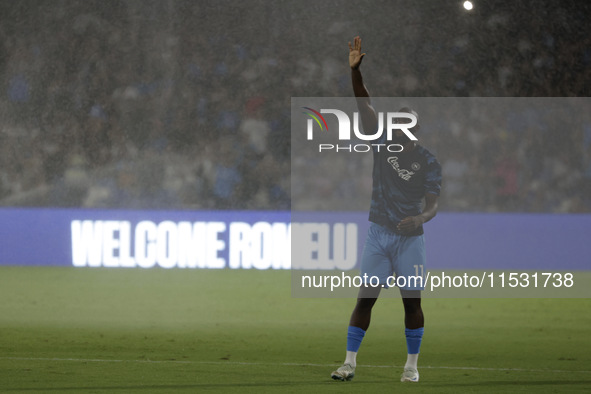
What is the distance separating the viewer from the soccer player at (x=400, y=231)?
5.35 meters

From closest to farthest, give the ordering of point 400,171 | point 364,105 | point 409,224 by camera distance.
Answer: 1. point 364,105
2. point 409,224
3. point 400,171

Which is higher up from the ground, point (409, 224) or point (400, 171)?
point (400, 171)

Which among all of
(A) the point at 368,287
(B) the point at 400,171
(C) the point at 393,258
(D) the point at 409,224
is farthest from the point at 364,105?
(A) the point at 368,287

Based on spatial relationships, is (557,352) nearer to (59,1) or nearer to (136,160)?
(136,160)

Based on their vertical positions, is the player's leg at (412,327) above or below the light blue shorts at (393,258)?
below

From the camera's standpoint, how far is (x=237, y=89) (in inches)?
606

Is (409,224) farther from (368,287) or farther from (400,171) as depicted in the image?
(368,287)

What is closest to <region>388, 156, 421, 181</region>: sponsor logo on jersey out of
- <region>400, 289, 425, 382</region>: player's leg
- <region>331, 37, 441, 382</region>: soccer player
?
<region>331, 37, 441, 382</region>: soccer player

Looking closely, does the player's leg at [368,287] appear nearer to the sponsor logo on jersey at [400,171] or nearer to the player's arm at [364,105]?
the sponsor logo on jersey at [400,171]

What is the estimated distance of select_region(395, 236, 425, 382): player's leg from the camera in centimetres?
532

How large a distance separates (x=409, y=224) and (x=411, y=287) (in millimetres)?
352

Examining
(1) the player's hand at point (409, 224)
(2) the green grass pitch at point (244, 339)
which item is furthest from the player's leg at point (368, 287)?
(2) the green grass pitch at point (244, 339)

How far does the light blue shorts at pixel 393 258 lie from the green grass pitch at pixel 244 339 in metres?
0.62

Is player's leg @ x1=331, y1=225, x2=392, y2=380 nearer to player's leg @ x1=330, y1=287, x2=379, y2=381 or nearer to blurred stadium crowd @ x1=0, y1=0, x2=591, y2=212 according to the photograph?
player's leg @ x1=330, y1=287, x2=379, y2=381
